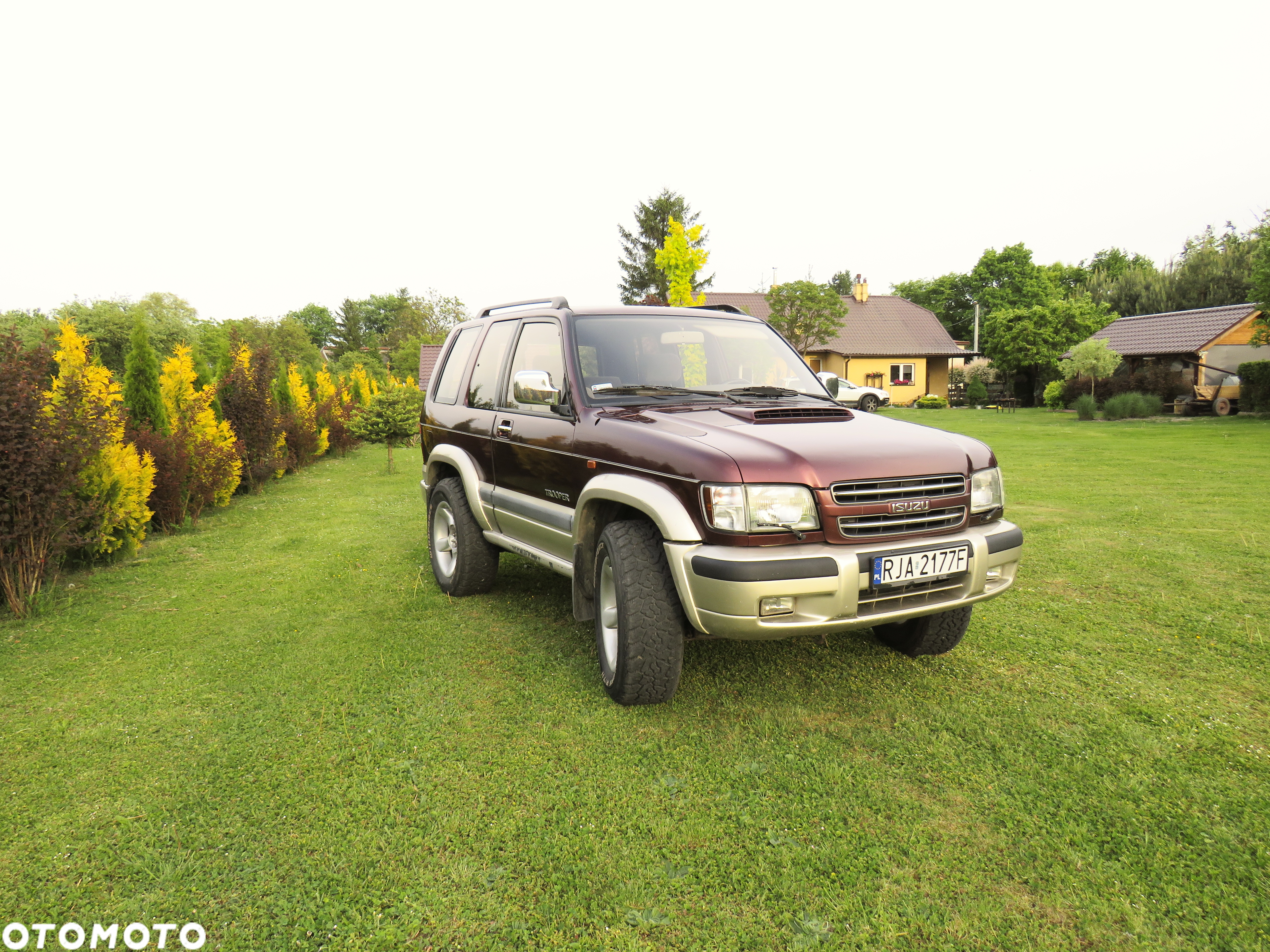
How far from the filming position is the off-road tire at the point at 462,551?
17.8ft

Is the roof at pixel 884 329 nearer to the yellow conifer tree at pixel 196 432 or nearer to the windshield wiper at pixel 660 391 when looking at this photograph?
the yellow conifer tree at pixel 196 432

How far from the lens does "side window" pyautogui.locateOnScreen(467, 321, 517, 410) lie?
5219mm

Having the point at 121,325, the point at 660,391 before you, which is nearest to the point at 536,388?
the point at 660,391

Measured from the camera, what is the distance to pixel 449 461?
555 cm

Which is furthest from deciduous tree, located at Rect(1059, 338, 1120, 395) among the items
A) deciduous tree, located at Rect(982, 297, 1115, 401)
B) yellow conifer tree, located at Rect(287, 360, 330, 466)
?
yellow conifer tree, located at Rect(287, 360, 330, 466)

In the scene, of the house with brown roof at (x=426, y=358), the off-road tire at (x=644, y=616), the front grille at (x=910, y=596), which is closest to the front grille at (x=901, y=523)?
the front grille at (x=910, y=596)

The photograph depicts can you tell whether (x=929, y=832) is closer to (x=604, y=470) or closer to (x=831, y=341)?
(x=604, y=470)

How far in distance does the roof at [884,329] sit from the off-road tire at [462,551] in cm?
3809

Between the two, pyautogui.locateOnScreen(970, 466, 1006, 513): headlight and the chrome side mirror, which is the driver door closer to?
the chrome side mirror

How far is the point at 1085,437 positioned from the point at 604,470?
18664 mm

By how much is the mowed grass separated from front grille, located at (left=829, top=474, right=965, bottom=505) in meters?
1.11

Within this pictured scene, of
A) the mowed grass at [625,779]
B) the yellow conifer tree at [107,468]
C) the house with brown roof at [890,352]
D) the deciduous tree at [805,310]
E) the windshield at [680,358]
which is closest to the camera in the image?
the mowed grass at [625,779]

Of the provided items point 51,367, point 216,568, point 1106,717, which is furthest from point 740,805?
point 51,367

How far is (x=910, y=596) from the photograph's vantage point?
325cm
